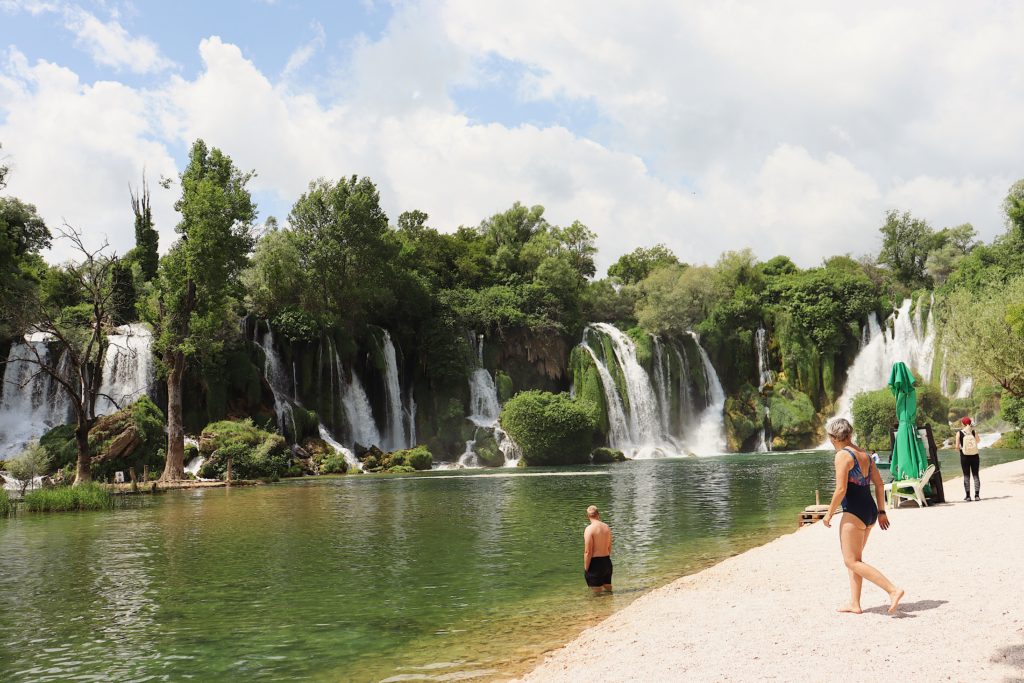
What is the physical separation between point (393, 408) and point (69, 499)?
27057 millimetres

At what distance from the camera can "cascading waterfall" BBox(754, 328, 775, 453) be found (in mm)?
57875

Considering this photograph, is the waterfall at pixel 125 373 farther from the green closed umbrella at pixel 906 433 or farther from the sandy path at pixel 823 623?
the sandy path at pixel 823 623

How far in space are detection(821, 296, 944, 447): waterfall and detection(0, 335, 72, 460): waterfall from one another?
49.8 m

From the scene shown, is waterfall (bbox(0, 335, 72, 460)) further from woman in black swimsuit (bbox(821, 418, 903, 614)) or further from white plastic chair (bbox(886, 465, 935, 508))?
woman in black swimsuit (bbox(821, 418, 903, 614))

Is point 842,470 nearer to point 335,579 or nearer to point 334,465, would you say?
point 335,579

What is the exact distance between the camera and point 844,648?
21.1 ft

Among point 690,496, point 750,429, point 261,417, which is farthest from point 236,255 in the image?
point 750,429

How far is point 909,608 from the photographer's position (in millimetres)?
7633

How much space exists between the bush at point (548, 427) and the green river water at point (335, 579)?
21.2 m

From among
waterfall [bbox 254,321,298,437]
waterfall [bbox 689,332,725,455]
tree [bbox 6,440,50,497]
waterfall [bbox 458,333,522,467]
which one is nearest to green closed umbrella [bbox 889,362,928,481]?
tree [bbox 6,440,50,497]

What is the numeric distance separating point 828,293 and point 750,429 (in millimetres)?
15080

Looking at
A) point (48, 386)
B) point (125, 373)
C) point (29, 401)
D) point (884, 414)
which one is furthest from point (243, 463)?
point (884, 414)

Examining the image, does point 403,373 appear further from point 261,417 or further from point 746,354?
point 746,354

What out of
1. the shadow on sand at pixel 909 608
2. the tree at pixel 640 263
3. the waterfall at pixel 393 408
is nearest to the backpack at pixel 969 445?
the shadow on sand at pixel 909 608
